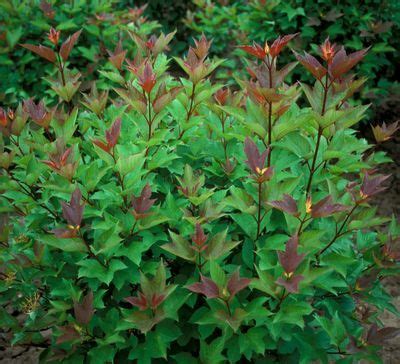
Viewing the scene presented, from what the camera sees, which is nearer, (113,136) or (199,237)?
(199,237)

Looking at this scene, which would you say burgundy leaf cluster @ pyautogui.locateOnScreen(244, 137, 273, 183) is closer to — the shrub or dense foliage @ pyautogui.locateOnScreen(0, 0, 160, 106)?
the shrub

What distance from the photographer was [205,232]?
72.9 inches

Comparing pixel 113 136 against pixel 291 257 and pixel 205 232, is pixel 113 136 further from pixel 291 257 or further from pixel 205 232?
pixel 291 257

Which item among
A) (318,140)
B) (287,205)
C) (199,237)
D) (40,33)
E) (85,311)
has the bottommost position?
(85,311)

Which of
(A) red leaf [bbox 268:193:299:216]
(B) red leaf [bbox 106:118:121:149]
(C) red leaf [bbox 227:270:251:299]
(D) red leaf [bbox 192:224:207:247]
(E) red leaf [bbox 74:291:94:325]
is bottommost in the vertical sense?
(E) red leaf [bbox 74:291:94:325]

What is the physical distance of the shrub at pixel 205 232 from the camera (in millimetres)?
1609

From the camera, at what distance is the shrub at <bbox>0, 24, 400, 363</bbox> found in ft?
5.28

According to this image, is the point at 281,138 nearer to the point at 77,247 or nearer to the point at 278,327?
the point at 278,327

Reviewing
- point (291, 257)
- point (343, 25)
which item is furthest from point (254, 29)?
point (291, 257)

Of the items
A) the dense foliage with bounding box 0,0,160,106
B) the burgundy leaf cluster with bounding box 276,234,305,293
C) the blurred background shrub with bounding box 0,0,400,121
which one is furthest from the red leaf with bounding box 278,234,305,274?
the dense foliage with bounding box 0,0,160,106

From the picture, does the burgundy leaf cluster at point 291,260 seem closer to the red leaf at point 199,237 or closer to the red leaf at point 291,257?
the red leaf at point 291,257

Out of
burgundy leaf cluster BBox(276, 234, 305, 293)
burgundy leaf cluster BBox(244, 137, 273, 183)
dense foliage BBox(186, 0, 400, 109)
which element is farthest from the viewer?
dense foliage BBox(186, 0, 400, 109)

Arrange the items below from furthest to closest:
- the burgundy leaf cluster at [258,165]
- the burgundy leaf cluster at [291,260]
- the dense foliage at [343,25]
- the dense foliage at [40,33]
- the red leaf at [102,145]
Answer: the dense foliage at [343,25], the dense foliage at [40,33], the red leaf at [102,145], the burgundy leaf cluster at [258,165], the burgundy leaf cluster at [291,260]

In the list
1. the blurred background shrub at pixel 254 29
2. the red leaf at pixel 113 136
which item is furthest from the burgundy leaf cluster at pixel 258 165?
the blurred background shrub at pixel 254 29
